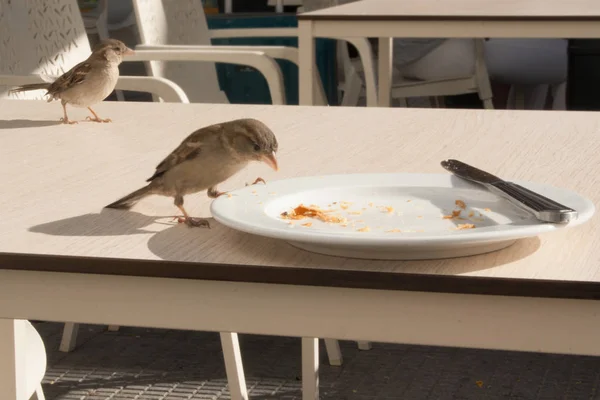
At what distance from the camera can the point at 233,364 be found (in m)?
2.08

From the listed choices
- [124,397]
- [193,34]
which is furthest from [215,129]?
→ [193,34]

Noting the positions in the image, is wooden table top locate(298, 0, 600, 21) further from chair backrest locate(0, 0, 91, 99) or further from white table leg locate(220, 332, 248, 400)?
white table leg locate(220, 332, 248, 400)

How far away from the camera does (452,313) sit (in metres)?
0.85

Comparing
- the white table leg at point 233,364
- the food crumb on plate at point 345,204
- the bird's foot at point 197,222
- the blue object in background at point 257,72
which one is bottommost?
the blue object in background at point 257,72

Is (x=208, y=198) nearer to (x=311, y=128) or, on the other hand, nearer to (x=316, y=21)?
(x=311, y=128)

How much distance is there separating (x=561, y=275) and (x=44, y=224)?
0.47 m

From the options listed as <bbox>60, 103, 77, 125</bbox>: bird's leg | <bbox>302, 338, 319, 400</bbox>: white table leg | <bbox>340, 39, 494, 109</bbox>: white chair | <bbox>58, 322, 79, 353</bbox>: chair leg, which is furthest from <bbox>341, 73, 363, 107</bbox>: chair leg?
<bbox>60, 103, 77, 125</bbox>: bird's leg

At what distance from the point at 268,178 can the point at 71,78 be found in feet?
1.98

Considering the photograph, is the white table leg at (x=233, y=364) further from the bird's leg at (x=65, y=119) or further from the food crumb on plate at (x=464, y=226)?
the food crumb on plate at (x=464, y=226)

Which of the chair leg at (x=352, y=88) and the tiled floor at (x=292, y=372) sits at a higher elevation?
the chair leg at (x=352, y=88)

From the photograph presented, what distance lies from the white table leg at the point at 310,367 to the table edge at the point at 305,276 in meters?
1.34

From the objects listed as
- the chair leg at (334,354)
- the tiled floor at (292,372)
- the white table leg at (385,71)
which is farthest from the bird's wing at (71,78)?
the white table leg at (385,71)

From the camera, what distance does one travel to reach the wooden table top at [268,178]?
87 centimetres

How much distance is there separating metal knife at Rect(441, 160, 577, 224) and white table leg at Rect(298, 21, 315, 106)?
1.87 meters
